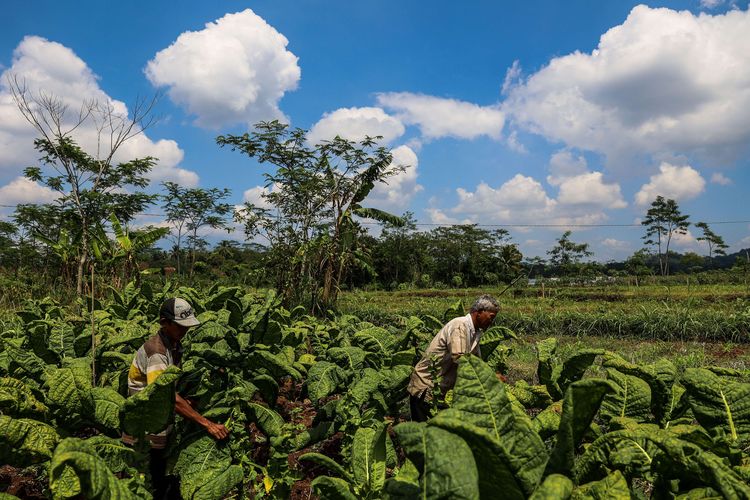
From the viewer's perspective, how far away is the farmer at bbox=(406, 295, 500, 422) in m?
3.84

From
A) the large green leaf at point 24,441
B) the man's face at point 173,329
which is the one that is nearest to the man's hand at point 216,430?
the man's face at point 173,329

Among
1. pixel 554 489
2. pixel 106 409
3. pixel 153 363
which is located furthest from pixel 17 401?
pixel 554 489

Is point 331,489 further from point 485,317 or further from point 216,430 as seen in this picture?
point 485,317

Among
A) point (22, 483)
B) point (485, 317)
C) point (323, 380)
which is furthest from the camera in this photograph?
point (485, 317)

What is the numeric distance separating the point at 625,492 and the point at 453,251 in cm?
4205

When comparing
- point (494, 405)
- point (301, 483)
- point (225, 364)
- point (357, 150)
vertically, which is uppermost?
point (357, 150)

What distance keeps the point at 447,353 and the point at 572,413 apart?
112 inches

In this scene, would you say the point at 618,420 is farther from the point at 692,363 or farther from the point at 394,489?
the point at 692,363

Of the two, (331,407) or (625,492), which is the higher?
(625,492)

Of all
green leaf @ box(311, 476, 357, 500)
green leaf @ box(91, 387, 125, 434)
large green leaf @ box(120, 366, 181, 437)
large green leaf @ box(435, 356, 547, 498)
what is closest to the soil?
green leaf @ box(91, 387, 125, 434)

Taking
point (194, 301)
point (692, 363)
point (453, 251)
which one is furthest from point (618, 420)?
point (453, 251)

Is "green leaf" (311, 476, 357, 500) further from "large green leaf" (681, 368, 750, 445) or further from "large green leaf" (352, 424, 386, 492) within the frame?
"large green leaf" (681, 368, 750, 445)

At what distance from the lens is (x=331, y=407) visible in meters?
3.38

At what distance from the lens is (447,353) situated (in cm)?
393
